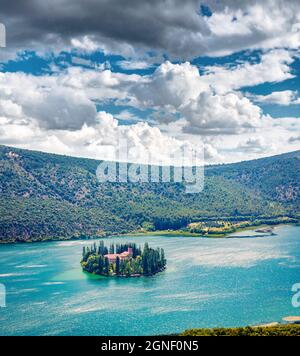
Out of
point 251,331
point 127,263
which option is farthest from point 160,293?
point 251,331

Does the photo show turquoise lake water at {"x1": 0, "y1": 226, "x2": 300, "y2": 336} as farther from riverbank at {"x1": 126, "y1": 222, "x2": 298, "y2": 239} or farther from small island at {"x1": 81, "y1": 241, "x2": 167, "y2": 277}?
riverbank at {"x1": 126, "y1": 222, "x2": 298, "y2": 239}

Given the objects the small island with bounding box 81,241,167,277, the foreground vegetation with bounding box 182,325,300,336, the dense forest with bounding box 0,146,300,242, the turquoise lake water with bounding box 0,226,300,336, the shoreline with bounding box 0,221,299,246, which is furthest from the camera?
the dense forest with bounding box 0,146,300,242

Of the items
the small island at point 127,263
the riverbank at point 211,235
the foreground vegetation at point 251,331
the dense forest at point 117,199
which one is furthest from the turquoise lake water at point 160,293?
the dense forest at point 117,199

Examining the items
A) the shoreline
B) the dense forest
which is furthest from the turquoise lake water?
the dense forest

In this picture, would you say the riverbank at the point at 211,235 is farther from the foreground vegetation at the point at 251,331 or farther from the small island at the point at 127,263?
the foreground vegetation at the point at 251,331
